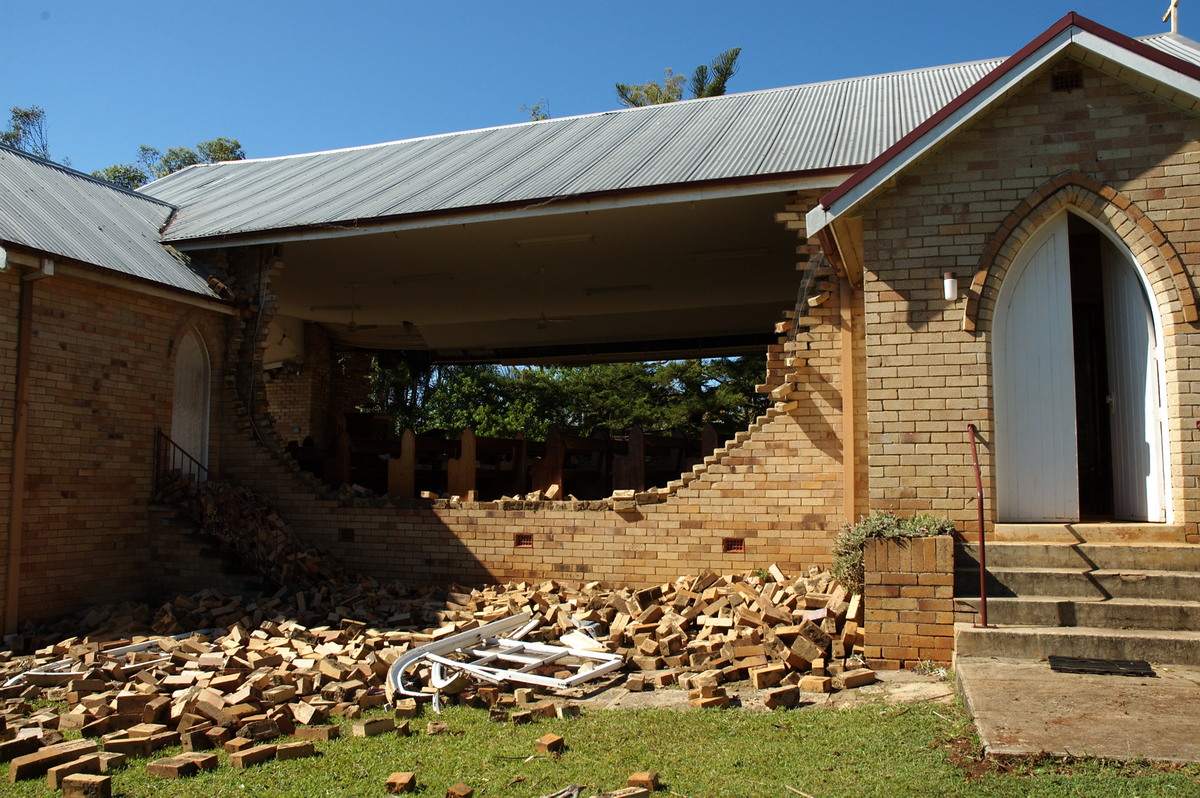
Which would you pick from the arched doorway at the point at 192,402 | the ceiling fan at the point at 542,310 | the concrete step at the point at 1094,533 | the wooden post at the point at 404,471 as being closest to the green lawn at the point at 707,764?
the concrete step at the point at 1094,533

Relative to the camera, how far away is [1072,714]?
5230 mm

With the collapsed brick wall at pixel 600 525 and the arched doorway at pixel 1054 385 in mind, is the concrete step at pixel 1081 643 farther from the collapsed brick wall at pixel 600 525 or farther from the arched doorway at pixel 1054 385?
the collapsed brick wall at pixel 600 525

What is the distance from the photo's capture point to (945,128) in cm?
788

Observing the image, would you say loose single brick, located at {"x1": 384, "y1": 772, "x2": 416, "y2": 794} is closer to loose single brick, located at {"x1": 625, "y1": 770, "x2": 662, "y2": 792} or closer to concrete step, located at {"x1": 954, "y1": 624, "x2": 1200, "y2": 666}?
loose single brick, located at {"x1": 625, "y1": 770, "x2": 662, "y2": 792}

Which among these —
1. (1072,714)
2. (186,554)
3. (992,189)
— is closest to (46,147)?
(186,554)

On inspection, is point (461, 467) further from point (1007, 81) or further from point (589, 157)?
point (1007, 81)

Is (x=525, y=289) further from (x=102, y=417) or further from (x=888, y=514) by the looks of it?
(x=888, y=514)

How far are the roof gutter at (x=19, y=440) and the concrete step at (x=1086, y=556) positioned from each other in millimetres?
9865

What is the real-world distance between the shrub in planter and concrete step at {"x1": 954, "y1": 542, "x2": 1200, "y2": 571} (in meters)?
0.34

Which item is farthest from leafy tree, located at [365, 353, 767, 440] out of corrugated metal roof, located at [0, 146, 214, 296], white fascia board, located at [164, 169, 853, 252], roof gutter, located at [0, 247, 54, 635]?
roof gutter, located at [0, 247, 54, 635]

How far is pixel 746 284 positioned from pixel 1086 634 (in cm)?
1007

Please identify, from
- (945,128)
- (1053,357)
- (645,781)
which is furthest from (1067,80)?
(645,781)

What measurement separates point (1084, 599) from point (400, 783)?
5163mm

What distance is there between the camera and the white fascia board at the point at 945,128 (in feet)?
25.4
